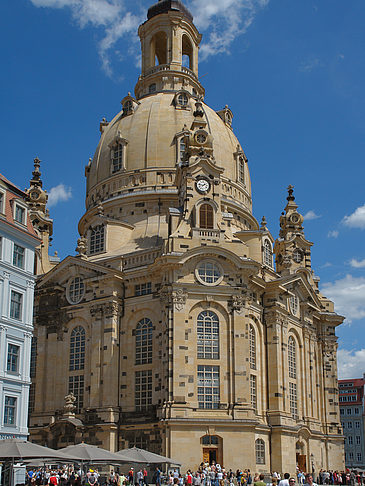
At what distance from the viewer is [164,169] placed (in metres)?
71.6

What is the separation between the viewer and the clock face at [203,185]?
63075 mm

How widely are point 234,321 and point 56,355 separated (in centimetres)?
1813

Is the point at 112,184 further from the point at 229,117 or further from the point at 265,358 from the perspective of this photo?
the point at 265,358

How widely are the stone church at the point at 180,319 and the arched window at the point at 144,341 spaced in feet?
0.43

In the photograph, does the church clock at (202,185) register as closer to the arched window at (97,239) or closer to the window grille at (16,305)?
the arched window at (97,239)

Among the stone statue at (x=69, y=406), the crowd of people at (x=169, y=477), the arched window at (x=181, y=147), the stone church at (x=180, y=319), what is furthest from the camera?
the arched window at (x=181, y=147)

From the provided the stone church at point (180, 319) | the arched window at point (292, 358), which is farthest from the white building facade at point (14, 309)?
the arched window at point (292, 358)

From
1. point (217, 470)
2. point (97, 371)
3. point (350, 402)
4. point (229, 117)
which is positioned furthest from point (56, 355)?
point (350, 402)

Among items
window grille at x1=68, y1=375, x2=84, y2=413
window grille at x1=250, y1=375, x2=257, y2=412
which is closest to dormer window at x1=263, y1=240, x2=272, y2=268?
window grille at x1=250, y1=375, x2=257, y2=412

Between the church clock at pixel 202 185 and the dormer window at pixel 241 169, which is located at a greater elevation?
the dormer window at pixel 241 169

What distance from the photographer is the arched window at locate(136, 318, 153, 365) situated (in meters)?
59.9

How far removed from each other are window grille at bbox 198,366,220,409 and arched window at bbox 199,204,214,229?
12.8 m

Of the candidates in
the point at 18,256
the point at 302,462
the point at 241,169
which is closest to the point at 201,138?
the point at 241,169

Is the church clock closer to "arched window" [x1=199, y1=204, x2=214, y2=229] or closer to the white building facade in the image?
"arched window" [x1=199, y1=204, x2=214, y2=229]
